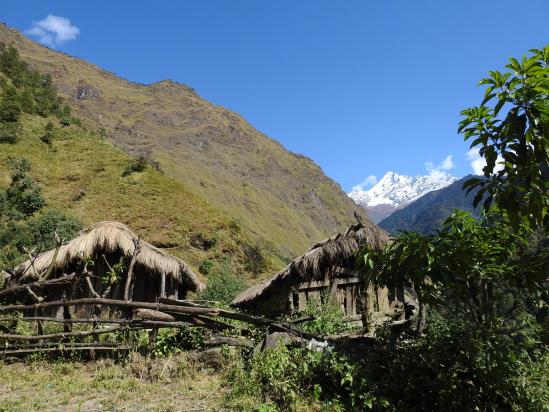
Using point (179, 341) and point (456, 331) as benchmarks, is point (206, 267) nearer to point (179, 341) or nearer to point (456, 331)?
point (179, 341)

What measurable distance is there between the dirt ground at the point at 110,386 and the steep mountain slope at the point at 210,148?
8416 cm

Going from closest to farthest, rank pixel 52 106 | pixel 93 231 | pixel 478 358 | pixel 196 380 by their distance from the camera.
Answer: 1. pixel 478 358
2. pixel 196 380
3. pixel 93 231
4. pixel 52 106

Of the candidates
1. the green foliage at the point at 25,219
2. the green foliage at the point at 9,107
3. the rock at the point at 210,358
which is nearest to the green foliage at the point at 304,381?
the rock at the point at 210,358

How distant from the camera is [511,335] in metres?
5.38

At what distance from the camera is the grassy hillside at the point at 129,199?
35.8 m

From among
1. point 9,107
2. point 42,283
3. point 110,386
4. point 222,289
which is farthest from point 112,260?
point 9,107

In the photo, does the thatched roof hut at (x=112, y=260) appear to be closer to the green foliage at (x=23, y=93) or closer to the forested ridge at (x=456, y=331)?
the forested ridge at (x=456, y=331)

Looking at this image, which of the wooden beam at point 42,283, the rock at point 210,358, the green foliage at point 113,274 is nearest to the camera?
the rock at point 210,358

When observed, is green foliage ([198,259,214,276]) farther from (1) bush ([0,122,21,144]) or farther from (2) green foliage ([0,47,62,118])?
(2) green foliage ([0,47,62,118])

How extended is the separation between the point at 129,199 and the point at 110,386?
33.4m

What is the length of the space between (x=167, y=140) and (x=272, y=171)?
38.0 meters

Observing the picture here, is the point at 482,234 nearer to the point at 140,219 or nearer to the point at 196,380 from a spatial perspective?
the point at 196,380

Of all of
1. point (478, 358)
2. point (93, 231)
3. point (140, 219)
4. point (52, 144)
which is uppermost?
point (52, 144)

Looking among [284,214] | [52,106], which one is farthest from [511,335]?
[284,214]
